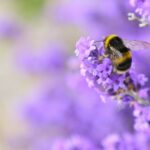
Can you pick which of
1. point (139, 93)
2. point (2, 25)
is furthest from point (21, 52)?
point (139, 93)

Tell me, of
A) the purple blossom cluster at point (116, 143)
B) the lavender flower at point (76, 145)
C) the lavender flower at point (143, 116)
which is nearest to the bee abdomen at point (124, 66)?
the lavender flower at point (143, 116)


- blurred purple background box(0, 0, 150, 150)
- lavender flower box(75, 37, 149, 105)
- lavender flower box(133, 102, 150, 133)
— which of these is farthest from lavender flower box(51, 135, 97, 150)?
lavender flower box(75, 37, 149, 105)

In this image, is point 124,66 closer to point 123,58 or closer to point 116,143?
point 123,58

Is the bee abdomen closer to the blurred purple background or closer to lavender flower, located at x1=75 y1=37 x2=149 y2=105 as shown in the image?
lavender flower, located at x1=75 y1=37 x2=149 y2=105

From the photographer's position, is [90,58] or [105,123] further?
[105,123]

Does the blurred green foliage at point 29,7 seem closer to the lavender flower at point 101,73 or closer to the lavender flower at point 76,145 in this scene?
the lavender flower at point 76,145

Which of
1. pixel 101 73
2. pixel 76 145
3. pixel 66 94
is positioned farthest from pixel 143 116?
pixel 66 94

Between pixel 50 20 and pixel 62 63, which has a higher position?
pixel 50 20

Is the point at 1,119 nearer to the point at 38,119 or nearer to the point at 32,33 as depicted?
the point at 32,33
